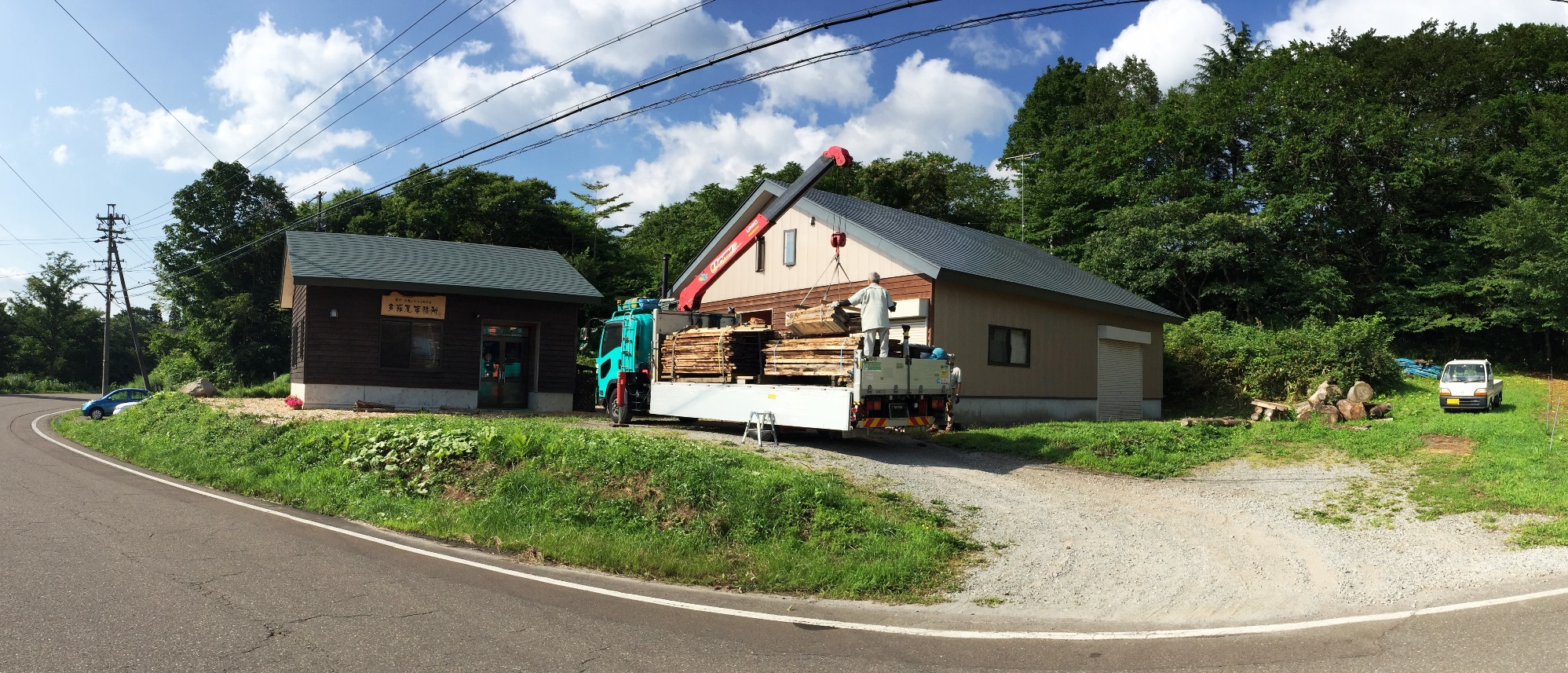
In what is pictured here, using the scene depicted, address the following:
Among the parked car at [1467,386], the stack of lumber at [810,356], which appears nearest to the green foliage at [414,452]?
the stack of lumber at [810,356]

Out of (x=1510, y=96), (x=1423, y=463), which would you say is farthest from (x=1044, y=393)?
(x=1510, y=96)

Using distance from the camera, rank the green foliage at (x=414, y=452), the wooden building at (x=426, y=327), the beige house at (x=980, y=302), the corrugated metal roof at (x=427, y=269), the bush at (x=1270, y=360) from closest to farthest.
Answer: the green foliage at (x=414, y=452)
the beige house at (x=980, y=302)
the wooden building at (x=426, y=327)
the corrugated metal roof at (x=427, y=269)
the bush at (x=1270, y=360)

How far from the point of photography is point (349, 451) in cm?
1166

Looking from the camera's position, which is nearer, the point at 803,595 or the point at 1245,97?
the point at 803,595

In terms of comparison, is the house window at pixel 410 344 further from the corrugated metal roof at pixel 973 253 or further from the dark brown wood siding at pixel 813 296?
the corrugated metal roof at pixel 973 253

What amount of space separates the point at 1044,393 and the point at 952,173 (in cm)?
2856

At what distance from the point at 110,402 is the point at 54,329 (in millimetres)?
55784

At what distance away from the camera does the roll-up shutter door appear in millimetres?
23703

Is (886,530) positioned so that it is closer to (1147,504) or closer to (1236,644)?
(1236,644)

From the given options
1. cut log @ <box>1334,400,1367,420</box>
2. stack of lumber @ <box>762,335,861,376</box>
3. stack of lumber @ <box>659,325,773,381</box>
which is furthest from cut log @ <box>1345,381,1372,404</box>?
stack of lumber @ <box>659,325,773,381</box>

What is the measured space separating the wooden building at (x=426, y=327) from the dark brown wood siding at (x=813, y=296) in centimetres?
419

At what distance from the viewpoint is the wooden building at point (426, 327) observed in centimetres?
2117

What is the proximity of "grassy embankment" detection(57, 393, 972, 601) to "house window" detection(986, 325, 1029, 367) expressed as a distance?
9.87 m

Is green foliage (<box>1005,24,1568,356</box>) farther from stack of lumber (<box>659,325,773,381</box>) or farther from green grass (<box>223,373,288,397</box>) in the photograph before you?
green grass (<box>223,373,288,397</box>)
